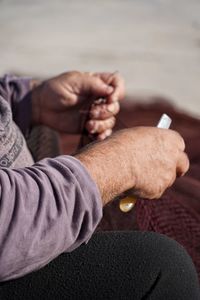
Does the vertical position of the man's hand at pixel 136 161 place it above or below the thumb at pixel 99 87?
above

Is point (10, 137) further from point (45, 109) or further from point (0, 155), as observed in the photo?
point (45, 109)

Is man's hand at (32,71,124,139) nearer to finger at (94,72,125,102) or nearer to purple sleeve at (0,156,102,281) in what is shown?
finger at (94,72,125,102)

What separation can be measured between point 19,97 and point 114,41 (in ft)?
7.16

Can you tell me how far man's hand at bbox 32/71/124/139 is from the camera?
146 centimetres

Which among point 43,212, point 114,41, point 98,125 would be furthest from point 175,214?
point 114,41

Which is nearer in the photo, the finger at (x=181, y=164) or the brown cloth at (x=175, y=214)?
the finger at (x=181, y=164)

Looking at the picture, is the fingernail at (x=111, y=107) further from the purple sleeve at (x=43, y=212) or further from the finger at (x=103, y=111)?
the purple sleeve at (x=43, y=212)

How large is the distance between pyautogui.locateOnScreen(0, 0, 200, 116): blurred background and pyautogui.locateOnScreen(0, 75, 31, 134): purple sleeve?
126 cm

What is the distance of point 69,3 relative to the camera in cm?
441

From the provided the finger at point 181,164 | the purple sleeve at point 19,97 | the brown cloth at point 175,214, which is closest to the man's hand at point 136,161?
the finger at point 181,164

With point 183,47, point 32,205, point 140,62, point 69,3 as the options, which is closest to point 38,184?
point 32,205

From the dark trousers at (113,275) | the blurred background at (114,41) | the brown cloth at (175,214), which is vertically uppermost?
the dark trousers at (113,275)

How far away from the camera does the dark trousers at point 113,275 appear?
93 centimetres

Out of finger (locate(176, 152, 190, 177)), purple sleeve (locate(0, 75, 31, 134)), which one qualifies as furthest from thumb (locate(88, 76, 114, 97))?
finger (locate(176, 152, 190, 177))
